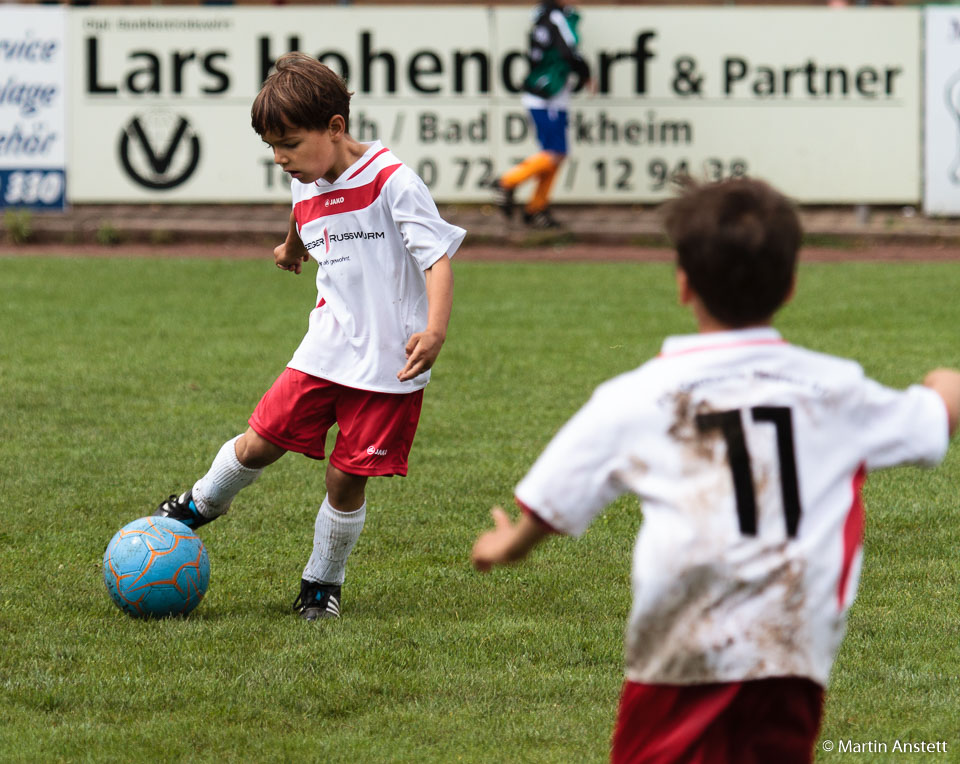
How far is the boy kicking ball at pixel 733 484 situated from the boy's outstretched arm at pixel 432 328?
166 cm

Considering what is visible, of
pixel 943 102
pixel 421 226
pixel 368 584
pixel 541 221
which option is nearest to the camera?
pixel 421 226

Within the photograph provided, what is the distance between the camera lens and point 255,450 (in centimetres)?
457

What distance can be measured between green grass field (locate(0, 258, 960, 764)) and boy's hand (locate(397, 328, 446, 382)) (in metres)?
0.82

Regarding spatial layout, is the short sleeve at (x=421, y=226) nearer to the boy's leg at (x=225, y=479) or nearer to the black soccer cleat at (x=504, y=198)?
the boy's leg at (x=225, y=479)

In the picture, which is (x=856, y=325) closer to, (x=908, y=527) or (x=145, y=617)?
(x=908, y=527)

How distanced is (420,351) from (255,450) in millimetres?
823

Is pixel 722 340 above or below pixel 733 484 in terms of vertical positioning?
above

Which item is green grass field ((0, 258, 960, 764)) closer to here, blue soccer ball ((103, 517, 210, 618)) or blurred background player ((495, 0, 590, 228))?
blue soccer ball ((103, 517, 210, 618))

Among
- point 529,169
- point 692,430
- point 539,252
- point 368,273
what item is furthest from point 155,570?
point 529,169

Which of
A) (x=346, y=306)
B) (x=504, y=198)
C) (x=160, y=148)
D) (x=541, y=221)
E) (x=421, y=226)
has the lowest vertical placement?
(x=346, y=306)

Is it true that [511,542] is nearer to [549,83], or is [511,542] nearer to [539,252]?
[539,252]

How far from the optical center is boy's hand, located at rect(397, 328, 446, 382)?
4.02 metres

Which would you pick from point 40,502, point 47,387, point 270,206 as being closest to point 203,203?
point 270,206

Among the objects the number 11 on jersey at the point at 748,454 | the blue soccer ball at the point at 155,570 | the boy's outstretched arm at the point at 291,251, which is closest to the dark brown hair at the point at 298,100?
the boy's outstretched arm at the point at 291,251
